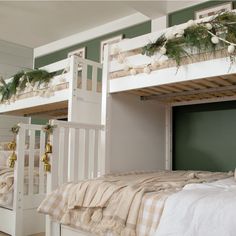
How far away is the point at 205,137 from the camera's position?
352cm

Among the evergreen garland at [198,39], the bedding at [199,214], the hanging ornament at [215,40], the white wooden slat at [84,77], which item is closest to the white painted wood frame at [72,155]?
the white wooden slat at [84,77]

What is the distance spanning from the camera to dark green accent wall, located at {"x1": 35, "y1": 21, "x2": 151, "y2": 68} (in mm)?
4255

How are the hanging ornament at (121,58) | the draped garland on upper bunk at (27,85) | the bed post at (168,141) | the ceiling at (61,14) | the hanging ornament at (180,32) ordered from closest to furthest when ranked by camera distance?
the hanging ornament at (180,32), the hanging ornament at (121,58), the draped garland on upper bunk at (27,85), the bed post at (168,141), the ceiling at (61,14)

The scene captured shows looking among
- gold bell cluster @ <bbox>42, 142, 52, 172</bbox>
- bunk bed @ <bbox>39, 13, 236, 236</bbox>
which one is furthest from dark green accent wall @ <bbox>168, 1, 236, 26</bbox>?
gold bell cluster @ <bbox>42, 142, 52, 172</bbox>

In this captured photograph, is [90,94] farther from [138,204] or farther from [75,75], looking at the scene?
[138,204]

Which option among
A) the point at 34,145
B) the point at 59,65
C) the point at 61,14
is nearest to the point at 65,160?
the point at 34,145

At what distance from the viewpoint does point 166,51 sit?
2.35m

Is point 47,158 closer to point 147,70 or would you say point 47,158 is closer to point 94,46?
point 147,70

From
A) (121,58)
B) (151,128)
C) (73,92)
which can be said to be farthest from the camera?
(151,128)

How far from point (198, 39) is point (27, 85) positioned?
6.46ft

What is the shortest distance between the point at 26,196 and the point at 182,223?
5.96 ft

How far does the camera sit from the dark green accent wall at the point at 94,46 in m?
4.26

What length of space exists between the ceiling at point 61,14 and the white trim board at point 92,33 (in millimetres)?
71

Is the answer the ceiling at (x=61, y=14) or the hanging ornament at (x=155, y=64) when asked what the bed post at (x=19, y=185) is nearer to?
the hanging ornament at (x=155, y=64)
